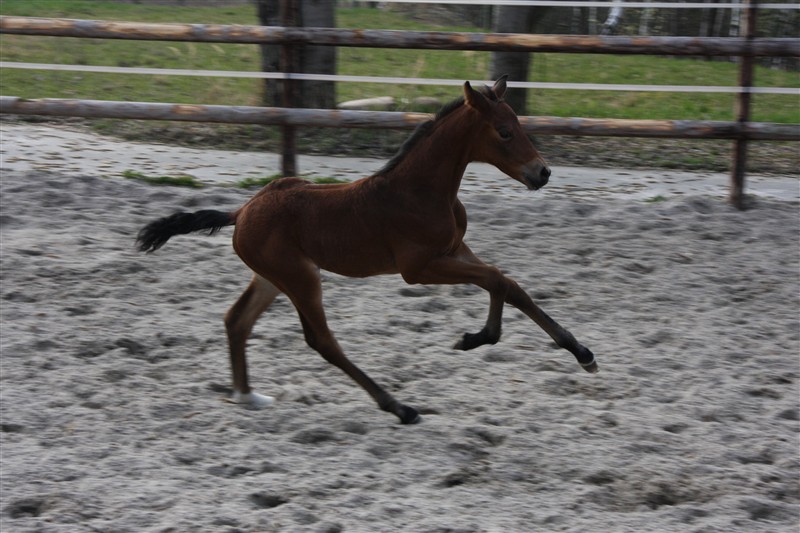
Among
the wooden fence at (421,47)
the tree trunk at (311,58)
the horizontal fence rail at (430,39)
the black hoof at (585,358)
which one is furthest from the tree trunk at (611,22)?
the black hoof at (585,358)

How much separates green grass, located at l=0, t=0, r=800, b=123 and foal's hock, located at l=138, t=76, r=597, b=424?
633 cm

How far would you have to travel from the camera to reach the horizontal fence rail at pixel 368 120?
684 centimetres

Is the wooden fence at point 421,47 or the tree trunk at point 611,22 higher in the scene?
the tree trunk at point 611,22

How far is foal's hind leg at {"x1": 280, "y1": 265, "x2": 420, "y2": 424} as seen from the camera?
3916mm

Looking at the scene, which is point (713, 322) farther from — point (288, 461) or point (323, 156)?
point (323, 156)

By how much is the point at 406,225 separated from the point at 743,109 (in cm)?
423

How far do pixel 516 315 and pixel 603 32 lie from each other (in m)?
10.2

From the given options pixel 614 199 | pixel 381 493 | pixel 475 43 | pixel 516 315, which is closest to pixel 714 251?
pixel 614 199

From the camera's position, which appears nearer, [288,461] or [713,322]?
[288,461]

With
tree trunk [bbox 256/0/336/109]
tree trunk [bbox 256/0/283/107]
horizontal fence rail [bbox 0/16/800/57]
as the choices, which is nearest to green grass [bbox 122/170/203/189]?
horizontal fence rail [bbox 0/16/800/57]

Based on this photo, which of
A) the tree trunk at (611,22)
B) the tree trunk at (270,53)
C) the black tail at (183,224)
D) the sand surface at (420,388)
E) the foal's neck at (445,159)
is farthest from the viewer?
the tree trunk at (611,22)

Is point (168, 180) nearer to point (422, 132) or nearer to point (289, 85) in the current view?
point (289, 85)

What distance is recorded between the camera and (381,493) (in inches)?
132

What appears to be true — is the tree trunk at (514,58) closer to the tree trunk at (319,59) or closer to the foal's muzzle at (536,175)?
the tree trunk at (319,59)
